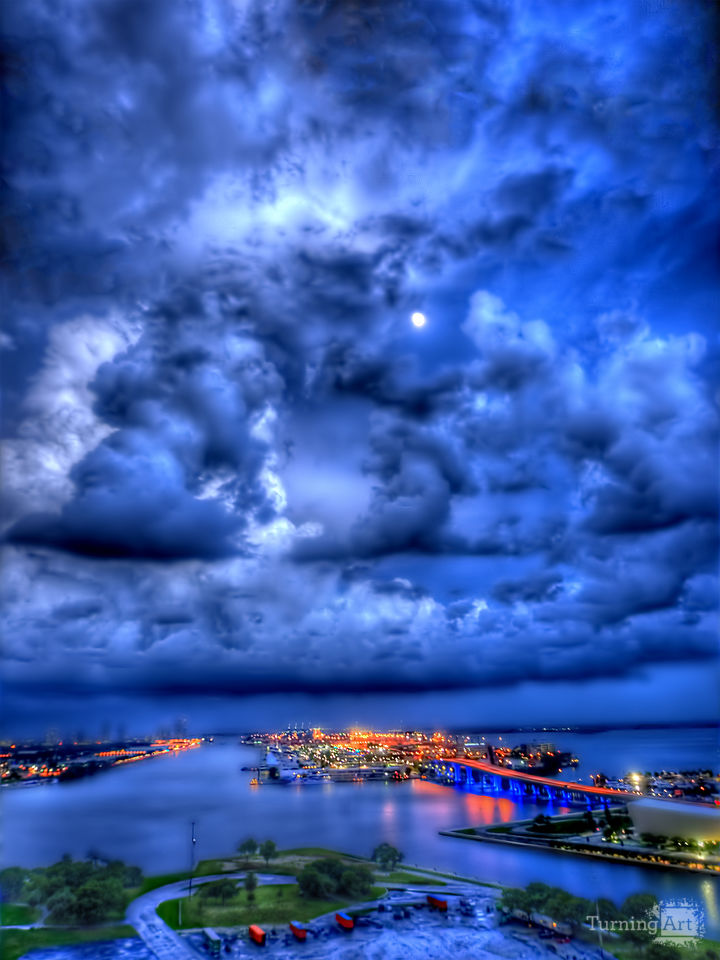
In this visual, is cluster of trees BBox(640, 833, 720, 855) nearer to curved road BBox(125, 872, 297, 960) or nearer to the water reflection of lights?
the water reflection of lights

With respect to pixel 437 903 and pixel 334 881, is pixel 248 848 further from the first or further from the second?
pixel 437 903

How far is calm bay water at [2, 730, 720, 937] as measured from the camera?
1265 cm

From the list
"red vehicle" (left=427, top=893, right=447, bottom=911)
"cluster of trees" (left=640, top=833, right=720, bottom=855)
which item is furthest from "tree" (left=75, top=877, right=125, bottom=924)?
"cluster of trees" (left=640, top=833, right=720, bottom=855)

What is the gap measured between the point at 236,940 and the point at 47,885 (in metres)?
3.07

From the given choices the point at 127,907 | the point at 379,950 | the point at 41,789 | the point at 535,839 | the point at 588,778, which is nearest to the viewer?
the point at 379,950

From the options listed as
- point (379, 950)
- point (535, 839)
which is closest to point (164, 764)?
point (535, 839)

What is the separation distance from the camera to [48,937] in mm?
7152

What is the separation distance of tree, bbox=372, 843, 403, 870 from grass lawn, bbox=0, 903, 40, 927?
593cm

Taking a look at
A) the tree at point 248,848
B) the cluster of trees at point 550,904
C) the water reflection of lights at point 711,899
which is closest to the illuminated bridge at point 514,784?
the water reflection of lights at point 711,899

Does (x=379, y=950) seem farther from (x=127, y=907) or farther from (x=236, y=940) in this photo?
(x=127, y=907)

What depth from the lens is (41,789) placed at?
105 feet

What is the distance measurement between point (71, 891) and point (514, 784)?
92.5 ft

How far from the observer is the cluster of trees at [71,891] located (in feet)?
25.5

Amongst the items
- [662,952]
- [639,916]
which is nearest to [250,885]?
[639,916]
